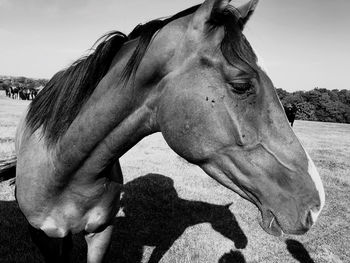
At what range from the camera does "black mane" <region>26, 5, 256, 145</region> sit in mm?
1604

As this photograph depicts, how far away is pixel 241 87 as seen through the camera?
1.58 metres

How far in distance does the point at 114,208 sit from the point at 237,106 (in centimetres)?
170

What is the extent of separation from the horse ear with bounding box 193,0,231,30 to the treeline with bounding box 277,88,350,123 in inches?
1743

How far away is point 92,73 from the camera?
6.64 ft

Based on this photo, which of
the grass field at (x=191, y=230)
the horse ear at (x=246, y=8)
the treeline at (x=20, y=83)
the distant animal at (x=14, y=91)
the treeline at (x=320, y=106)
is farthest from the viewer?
the treeline at (x=20, y=83)

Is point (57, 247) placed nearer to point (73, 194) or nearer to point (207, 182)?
point (73, 194)

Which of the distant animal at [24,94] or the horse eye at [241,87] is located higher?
the horse eye at [241,87]

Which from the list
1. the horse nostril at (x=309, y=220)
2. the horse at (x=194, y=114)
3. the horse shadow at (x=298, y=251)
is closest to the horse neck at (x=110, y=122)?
the horse at (x=194, y=114)

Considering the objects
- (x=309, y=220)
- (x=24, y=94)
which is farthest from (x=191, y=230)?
(x=24, y=94)

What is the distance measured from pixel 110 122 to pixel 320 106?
4958cm

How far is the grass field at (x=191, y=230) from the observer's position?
4355 millimetres

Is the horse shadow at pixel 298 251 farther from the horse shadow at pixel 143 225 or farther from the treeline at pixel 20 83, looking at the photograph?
the treeline at pixel 20 83

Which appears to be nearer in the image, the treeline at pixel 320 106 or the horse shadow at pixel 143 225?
the horse shadow at pixel 143 225

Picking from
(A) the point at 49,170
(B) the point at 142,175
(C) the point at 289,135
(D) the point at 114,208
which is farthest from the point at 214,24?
(B) the point at 142,175
